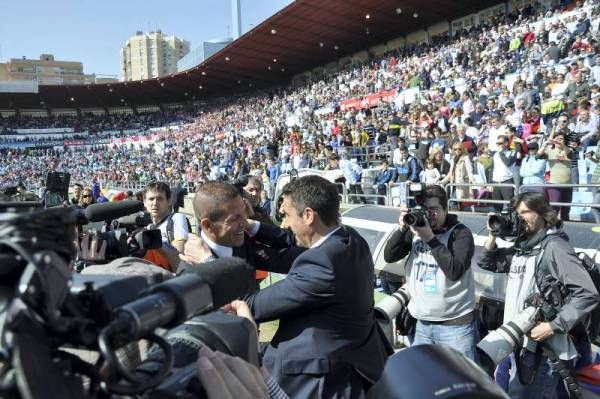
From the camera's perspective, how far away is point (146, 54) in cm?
13888

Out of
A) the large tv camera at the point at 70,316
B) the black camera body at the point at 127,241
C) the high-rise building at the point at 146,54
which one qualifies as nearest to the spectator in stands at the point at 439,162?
the black camera body at the point at 127,241

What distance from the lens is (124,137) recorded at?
47781 mm

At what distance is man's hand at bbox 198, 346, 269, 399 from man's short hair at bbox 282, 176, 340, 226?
1.45m

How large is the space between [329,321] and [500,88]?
521 inches

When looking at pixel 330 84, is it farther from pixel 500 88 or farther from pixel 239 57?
pixel 500 88

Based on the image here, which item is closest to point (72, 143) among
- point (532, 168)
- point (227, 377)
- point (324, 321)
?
point (532, 168)

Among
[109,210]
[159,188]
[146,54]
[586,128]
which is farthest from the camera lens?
[146,54]

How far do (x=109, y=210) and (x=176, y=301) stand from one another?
1.40 m

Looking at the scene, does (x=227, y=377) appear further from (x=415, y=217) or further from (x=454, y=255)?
(x=454, y=255)

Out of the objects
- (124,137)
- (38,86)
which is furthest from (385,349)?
(38,86)

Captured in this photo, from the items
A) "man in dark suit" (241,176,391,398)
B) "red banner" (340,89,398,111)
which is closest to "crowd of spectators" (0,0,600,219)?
"red banner" (340,89,398,111)

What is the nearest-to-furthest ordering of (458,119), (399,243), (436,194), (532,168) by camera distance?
1. (436,194)
2. (399,243)
3. (532,168)
4. (458,119)

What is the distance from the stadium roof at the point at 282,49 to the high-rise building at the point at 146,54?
9006 centimetres

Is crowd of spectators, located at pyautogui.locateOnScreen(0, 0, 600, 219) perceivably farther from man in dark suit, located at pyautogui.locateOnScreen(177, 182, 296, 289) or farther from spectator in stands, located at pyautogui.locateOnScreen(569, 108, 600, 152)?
man in dark suit, located at pyautogui.locateOnScreen(177, 182, 296, 289)
